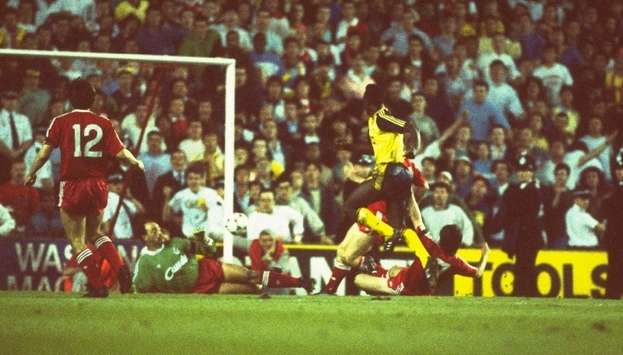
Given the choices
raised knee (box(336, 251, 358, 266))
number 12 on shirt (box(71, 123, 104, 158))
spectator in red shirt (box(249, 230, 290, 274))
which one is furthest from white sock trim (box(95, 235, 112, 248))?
spectator in red shirt (box(249, 230, 290, 274))

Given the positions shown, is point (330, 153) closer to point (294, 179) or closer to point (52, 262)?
point (294, 179)

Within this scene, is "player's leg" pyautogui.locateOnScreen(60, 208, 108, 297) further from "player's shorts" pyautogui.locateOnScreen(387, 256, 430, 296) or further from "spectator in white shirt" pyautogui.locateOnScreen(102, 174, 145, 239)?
"player's shorts" pyautogui.locateOnScreen(387, 256, 430, 296)

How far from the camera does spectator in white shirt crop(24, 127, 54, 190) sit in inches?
508

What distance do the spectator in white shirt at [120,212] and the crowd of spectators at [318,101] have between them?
0.06ft

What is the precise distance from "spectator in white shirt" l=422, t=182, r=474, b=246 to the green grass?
666 centimetres

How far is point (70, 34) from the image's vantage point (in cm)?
1641

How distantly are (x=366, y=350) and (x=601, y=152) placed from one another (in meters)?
11.0

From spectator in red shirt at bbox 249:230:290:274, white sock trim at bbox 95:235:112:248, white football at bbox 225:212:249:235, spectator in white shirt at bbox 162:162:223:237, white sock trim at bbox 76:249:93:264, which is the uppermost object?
spectator in white shirt at bbox 162:162:223:237

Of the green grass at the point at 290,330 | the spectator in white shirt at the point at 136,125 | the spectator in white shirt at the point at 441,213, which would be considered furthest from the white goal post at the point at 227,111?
the green grass at the point at 290,330

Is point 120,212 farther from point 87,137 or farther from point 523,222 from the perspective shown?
point 523,222

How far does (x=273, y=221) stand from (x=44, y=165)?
127 inches

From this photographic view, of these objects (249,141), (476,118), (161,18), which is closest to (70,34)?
(161,18)

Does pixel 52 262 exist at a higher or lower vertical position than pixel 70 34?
lower

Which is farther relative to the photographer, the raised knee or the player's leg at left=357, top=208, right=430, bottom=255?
the raised knee
